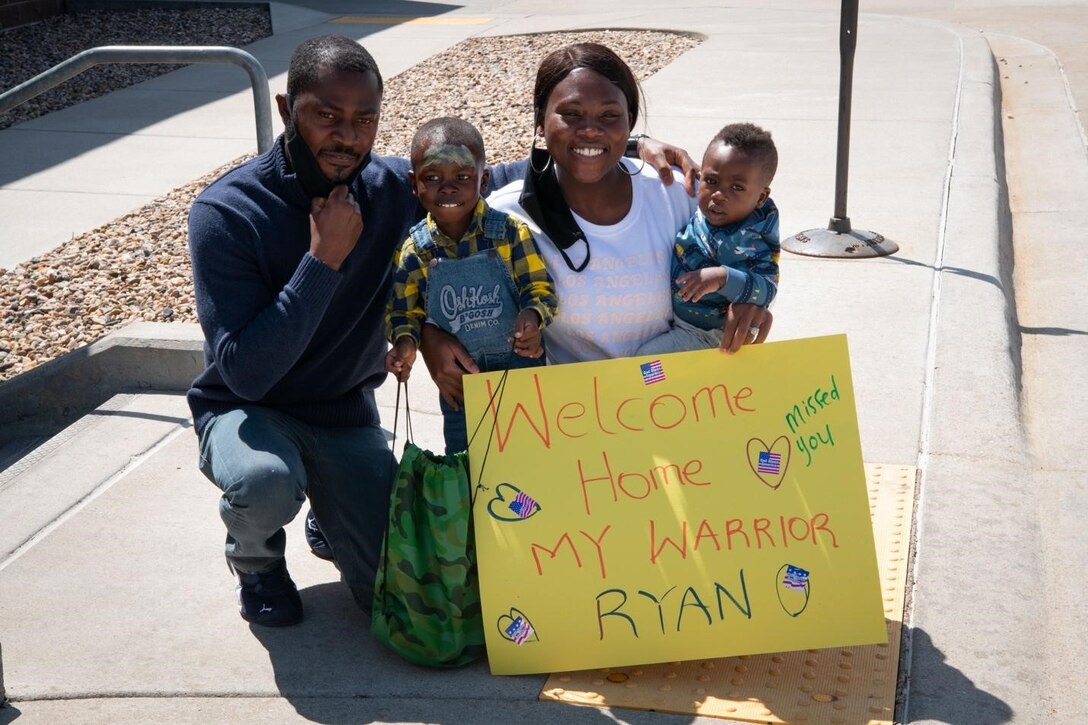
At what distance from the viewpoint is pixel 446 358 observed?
9.57 feet

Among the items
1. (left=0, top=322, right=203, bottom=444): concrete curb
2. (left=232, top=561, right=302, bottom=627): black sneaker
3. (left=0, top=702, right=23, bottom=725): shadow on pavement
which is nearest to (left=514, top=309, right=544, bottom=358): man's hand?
(left=232, top=561, right=302, bottom=627): black sneaker

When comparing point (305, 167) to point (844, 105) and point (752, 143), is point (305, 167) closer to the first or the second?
point (752, 143)

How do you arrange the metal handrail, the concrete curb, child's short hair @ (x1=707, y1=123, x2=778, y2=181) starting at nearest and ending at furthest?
1. child's short hair @ (x1=707, y1=123, x2=778, y2=181)
2. the metal handrail
3. the concrete curb

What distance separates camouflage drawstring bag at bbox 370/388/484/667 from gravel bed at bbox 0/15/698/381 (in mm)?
2921

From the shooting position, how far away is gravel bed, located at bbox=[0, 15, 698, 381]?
564 centimetres

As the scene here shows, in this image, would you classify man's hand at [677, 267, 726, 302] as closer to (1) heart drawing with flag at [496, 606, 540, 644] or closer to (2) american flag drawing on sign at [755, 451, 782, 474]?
(2) american flag drawing on sign at [755, 451, 782, 474]

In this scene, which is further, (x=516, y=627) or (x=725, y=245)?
(x=725, y=245)

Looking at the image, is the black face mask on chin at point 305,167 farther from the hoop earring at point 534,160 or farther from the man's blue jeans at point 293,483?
the man's blue jeans at point 293,483

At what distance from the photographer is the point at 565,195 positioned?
10.0 feet

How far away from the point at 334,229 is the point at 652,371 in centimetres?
80

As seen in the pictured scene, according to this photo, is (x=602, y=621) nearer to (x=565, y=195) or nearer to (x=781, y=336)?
(x=565, y=195)

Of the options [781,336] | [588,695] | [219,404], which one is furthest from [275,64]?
[588,695]

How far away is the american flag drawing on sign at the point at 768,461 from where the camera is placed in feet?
9.56

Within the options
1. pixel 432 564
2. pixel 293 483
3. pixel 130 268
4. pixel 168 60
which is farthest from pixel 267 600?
pixel 130 268
